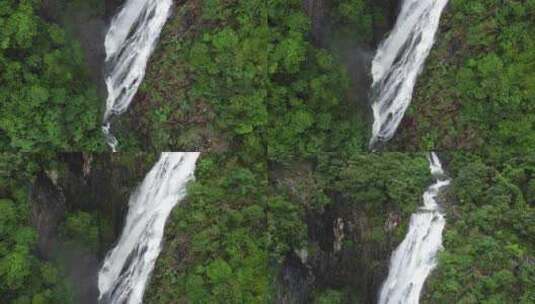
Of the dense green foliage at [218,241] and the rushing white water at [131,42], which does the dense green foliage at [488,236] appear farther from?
the rushing white water at [131,42]

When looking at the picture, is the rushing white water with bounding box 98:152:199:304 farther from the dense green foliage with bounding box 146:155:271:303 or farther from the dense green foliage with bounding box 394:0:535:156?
the dense green foliage with bounding box 394:0:535:156

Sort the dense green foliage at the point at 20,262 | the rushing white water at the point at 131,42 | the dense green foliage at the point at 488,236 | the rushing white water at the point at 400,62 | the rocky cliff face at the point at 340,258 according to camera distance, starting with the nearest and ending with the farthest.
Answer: the dense green foliage at the point at 488,236
the dense green foliage at the point at 20,262
the rushing white water at the point at 400,62
the rocky cliff face at the point at 340,258
the rushing white water at the point at 131,42

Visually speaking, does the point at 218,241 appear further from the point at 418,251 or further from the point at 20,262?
the point at 418,251

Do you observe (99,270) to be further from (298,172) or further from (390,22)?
(390,22)

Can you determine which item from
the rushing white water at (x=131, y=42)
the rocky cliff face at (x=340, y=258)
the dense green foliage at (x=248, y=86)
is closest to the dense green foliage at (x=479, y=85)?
the dense green foliage at (x=248, y=86)

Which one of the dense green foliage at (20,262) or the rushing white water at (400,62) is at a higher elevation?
the rushing white water at (400,62)
